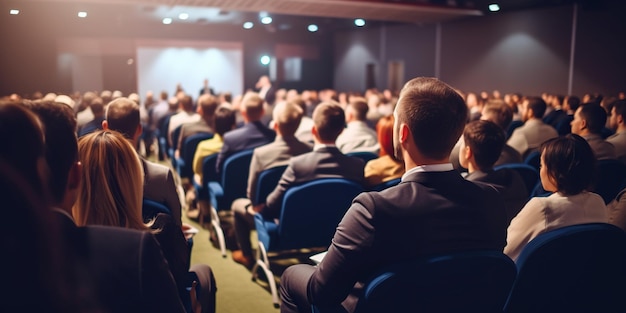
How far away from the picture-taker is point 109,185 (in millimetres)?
1854

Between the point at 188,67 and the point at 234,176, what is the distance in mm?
15775

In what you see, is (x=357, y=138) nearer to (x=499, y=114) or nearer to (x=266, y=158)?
(x=499, y=114)

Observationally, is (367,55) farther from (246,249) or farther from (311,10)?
(246,249)

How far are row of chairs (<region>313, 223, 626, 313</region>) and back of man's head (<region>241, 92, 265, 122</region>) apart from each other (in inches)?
130

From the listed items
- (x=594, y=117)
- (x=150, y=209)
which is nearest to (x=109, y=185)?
(x=150, y=209)

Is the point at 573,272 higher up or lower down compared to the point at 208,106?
lower down

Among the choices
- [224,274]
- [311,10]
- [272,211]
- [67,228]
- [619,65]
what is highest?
[311,10]

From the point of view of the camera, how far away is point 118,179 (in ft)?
6.07

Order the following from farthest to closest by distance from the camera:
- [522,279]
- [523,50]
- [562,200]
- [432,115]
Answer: [523,50] → [562,200] → [522,279] → [432,115]

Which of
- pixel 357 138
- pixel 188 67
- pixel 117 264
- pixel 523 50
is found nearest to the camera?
pixel 117 264

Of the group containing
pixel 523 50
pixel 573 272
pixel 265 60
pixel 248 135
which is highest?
pixel 265 60


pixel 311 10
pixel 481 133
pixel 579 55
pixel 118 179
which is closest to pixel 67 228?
pixel 118 179

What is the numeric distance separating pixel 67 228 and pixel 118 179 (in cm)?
71

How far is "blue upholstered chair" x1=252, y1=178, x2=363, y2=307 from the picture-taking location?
3223 mm
